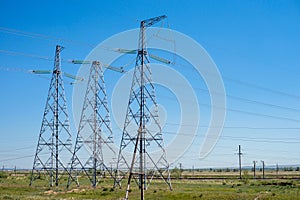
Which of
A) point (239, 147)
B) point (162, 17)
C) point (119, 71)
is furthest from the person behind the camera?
point (239, 147)

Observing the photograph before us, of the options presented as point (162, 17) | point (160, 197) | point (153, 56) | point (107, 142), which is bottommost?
point (160, 197)

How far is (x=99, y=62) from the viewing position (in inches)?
2196

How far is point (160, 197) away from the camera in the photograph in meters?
39.4

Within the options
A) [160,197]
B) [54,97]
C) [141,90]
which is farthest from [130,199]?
[54,97]

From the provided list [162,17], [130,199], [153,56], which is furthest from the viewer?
[153,56]

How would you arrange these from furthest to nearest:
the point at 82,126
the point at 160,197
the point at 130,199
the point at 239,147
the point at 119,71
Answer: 1. the point at 239,147
2. the point at 119,71
3. the point at 82,126
4. the point at 160,197
5. the point at 130,199

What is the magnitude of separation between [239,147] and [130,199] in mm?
73873

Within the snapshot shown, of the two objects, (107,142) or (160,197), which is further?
(107,142)

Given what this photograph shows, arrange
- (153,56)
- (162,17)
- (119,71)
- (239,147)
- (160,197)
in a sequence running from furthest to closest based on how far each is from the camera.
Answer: (239,147) < (119,71) < (153,56) < (162,17) < (160,197)

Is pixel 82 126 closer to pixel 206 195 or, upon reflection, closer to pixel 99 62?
pixel 99 62

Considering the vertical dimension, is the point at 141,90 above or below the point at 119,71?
below

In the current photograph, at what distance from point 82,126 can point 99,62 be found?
9671 mm

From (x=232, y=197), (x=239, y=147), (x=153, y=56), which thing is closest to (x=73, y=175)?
(x=153, y=56)

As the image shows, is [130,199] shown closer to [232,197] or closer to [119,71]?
[232,197]
